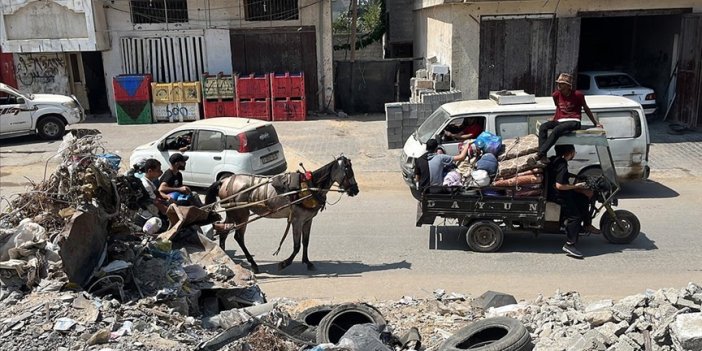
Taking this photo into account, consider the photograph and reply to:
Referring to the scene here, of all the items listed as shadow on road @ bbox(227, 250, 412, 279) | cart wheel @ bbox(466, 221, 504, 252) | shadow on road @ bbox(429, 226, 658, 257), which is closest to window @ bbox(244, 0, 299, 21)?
shadow on road @ bbox(429, 226, 658, 257)

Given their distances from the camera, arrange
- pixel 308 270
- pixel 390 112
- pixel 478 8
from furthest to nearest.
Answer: pixel 478 8, pixel 390 112, pixel 308 270

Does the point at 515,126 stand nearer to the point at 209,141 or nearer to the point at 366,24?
the point at 209,141

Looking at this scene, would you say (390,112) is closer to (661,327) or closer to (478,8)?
(478,8)

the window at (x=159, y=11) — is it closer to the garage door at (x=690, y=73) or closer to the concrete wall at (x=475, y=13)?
the concrete wall at (x=475, y=13)

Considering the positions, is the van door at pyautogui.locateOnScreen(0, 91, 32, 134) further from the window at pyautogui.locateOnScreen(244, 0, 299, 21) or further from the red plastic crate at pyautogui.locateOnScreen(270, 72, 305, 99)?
the window at pyautogui.locateOnScreen(244, 0, 299, 21)

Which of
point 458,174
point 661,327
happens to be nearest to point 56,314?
point 661,327

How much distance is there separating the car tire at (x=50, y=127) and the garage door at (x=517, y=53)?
13237mm

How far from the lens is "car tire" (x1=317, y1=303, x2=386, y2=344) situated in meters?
6.52

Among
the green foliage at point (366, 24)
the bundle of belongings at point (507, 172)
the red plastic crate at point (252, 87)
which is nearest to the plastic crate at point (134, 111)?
the red plastic crate at point (252, 87)

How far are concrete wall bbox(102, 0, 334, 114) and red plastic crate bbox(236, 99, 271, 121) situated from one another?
2.08 m

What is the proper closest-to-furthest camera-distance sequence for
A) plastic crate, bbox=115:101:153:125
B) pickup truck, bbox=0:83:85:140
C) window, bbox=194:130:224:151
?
window, bbox=194:130:224:151
pickup truck, bbox=0:83:85:140
plastic crate, bbox=115:101:153:125

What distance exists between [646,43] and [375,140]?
38.9 ft

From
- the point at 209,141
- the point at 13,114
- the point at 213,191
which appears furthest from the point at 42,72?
the point at 213,191

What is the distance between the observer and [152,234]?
8297 mm
